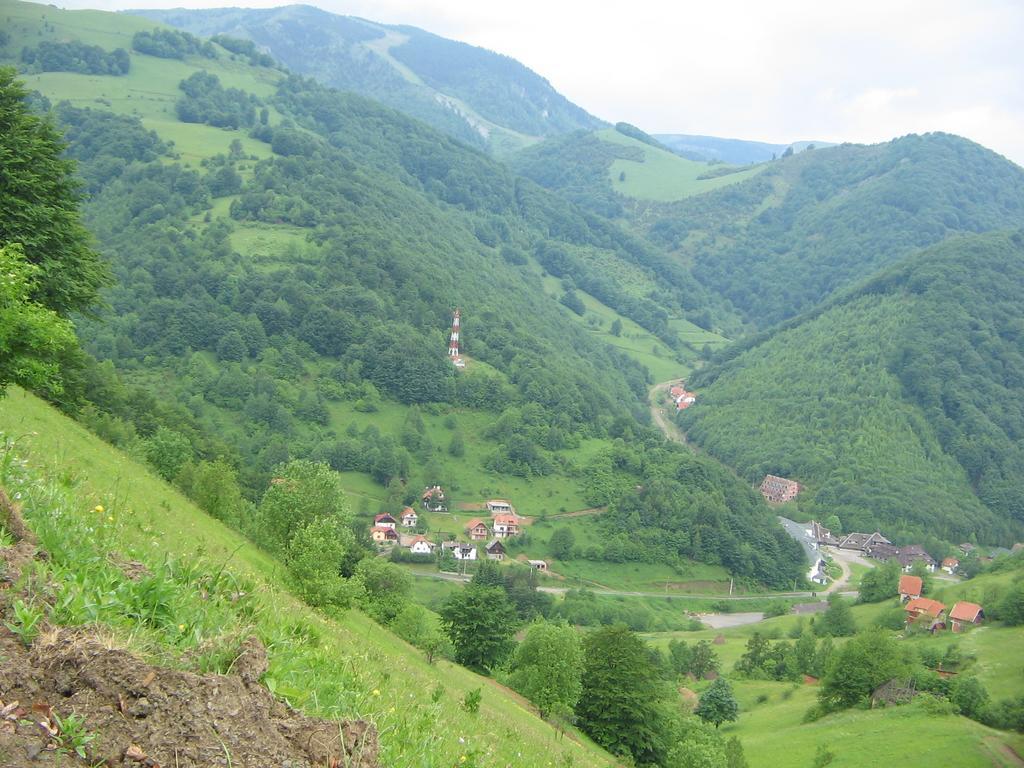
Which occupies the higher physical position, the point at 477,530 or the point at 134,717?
the point at 134,717

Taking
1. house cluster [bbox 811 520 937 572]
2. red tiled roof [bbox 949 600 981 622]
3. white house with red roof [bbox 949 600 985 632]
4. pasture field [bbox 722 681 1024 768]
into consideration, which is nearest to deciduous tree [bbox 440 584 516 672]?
pasture field [bbox 722 681 1024 768]

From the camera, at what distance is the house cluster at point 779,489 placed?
13450 cm

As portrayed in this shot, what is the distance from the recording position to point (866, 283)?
18800 cm

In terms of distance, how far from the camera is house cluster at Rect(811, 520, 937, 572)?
114m

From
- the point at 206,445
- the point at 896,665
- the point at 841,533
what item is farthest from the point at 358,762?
the point at 841,533

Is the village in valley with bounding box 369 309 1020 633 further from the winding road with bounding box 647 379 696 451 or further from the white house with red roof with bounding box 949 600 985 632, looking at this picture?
the winding road with bounding box 647 379 696 451

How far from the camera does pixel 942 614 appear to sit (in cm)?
7406

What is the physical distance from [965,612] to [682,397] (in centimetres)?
10194

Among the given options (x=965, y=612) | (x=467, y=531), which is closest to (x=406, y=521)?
(x=467, y=531)

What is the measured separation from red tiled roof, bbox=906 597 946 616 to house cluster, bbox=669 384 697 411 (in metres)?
91.7

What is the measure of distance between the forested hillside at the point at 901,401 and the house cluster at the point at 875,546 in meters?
3.08

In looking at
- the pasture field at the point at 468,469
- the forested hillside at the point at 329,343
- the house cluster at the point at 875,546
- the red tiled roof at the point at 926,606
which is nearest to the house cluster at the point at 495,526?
the pasture field at the point at 468,469

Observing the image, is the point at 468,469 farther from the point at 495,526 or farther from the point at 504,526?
the point at 504,526

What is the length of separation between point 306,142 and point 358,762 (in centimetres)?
17051
